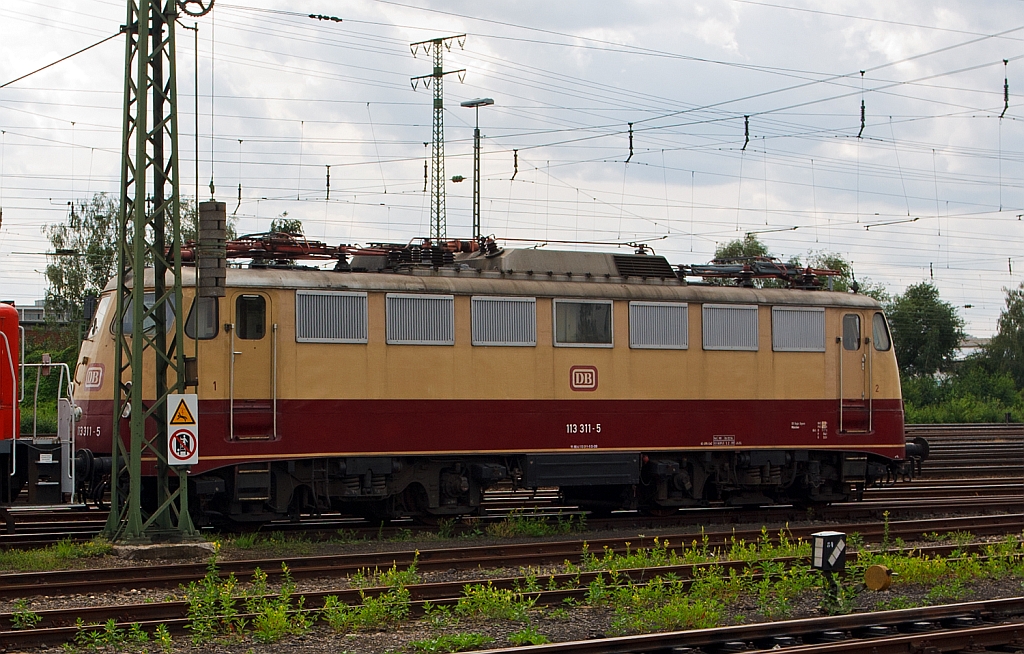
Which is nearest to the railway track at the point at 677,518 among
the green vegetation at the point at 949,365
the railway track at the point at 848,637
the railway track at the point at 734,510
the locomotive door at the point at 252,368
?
the railway track at the point at 734,510

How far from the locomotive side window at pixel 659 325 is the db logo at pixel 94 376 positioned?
26.9 feet

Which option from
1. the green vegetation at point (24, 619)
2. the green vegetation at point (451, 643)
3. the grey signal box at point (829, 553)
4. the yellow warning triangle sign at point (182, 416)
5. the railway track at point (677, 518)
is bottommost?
the railway track at point (677, 518)

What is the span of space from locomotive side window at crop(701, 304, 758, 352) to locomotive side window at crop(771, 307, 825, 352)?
433 millimetres

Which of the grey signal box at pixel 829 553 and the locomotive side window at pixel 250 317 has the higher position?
the locomotive side window at pixel 250 317

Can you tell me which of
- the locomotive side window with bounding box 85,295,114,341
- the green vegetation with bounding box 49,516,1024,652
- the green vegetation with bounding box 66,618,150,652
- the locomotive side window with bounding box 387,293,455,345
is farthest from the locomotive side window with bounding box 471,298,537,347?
the green vegetation with bounding box 66,618,150,652

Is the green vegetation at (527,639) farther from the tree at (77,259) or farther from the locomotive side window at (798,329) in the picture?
the tree at (77,259)

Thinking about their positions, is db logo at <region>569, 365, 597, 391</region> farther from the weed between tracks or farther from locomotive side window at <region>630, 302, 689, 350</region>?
the weed between tracks

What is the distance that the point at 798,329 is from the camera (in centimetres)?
2064

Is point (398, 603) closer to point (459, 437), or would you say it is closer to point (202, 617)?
point (202, 617)

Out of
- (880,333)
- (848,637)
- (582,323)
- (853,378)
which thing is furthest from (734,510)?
(848,637)

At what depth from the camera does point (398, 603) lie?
11258 mm

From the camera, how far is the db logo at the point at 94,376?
661 inches

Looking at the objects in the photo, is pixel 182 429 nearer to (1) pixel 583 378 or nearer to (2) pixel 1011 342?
(1) pixel 583 378

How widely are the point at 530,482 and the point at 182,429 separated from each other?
18.4ft
